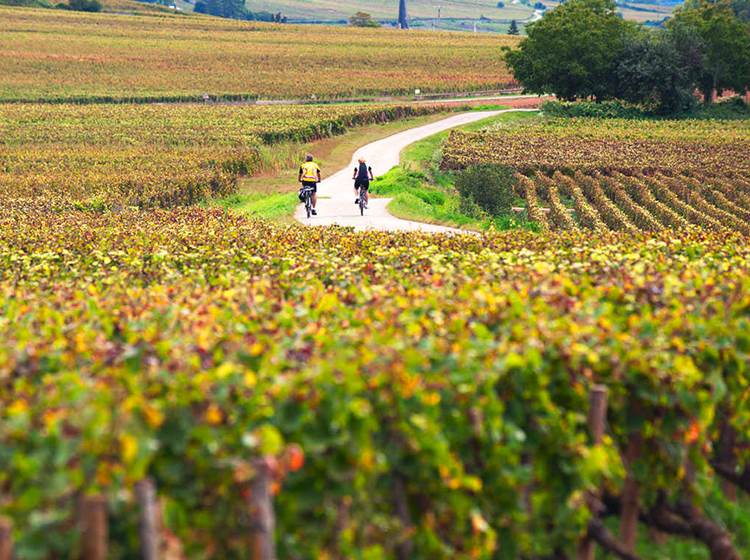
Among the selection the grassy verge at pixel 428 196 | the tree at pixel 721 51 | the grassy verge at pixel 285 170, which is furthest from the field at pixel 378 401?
the tree at pixel 721 51

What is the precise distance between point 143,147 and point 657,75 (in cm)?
4644

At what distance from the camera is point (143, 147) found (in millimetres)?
50125

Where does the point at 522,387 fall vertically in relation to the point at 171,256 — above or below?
above

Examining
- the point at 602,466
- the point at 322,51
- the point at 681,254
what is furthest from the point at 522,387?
the point at 322,51

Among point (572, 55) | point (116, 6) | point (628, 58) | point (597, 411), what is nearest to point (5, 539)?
point (597, 411)

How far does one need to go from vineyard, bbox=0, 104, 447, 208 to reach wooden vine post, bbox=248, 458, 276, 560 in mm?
28094

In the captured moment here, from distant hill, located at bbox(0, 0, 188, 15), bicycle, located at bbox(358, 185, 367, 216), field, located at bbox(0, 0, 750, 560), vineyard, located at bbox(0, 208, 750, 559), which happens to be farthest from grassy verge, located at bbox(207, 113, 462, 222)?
distant hill, located at bbox(0, 0, 188, 15)

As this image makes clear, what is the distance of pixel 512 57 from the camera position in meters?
88.5

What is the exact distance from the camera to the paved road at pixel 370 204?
30531mm

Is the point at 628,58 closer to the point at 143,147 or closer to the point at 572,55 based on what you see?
the point at 572,55

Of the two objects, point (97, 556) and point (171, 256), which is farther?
point (171, 256)

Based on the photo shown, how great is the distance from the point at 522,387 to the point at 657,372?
46.5 inches

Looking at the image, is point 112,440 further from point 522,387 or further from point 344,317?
point 344,317

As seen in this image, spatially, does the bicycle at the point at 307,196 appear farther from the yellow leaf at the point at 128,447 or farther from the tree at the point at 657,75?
the tree at the point at 657,75
